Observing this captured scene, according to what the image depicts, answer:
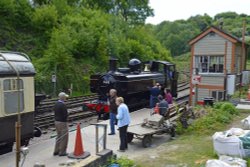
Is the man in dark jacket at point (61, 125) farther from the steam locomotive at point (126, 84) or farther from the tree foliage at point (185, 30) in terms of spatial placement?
the tree foliage at point (185, 30)

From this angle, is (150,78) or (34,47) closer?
(150,78)

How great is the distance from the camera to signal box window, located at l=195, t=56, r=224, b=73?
849 inches

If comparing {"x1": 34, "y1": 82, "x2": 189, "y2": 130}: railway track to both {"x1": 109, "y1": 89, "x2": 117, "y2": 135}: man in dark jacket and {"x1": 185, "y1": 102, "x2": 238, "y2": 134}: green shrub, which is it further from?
{"x1": 185, "y1": 102, "x2": 238, "y2": 134}: green shrub

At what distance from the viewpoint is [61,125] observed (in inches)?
343

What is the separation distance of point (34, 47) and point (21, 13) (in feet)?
12.3

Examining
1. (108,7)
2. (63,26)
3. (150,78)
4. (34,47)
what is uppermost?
(108,7)

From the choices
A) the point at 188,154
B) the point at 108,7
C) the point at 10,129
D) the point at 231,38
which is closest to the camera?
the point at 188,154

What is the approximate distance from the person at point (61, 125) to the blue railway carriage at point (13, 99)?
1.25 m

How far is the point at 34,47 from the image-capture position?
2762 centimetres

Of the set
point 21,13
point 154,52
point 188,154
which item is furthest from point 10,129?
point 154,52

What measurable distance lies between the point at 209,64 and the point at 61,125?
15322 millimetres

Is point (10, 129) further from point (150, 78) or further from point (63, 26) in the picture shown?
point (63, 26)

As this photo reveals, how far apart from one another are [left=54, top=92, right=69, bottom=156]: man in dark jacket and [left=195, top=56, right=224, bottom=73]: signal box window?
15071mm

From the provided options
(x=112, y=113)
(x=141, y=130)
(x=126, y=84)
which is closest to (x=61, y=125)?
(x=141, y=130)
